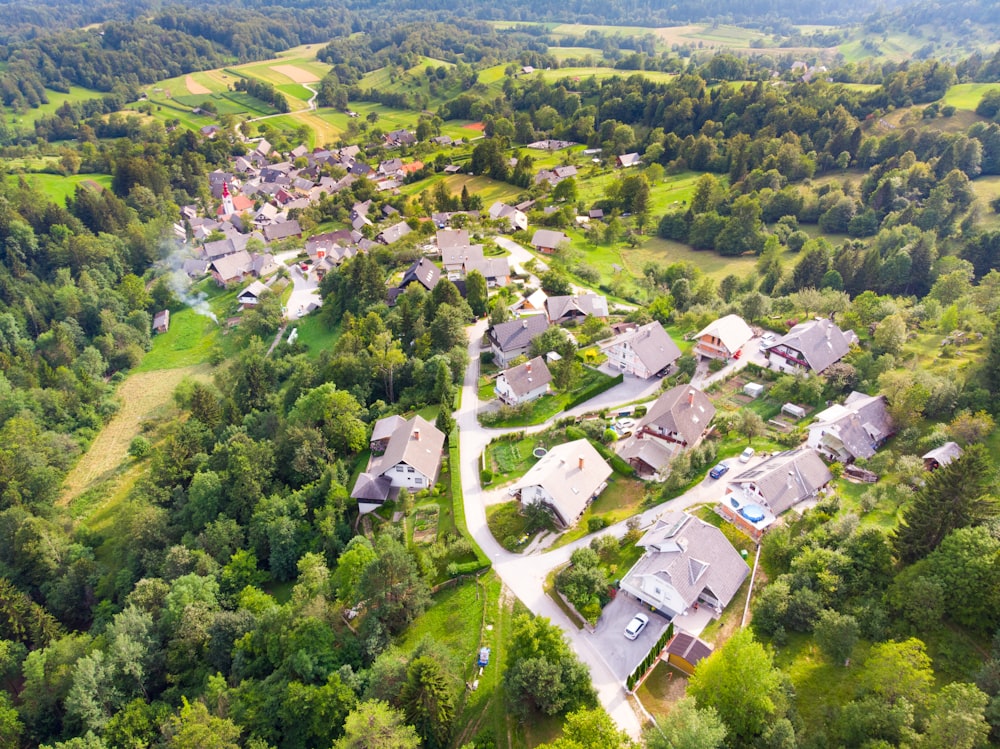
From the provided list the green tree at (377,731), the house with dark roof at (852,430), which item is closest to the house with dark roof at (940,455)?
the house with dark roof at (852,430)

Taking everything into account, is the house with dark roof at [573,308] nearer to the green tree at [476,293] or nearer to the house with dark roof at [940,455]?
the green tree at [476,293]

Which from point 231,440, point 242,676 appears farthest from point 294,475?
point 242,676

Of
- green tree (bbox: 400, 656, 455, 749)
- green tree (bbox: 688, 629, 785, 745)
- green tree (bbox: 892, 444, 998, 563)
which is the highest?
green tree (bbox: 892, 444, 998, 563)

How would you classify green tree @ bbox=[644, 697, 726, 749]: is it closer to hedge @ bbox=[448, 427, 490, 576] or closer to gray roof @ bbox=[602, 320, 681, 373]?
hedge @ bbox=[448, 427, 490, 576]

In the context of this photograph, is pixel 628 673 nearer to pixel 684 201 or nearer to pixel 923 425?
pixel 923 425

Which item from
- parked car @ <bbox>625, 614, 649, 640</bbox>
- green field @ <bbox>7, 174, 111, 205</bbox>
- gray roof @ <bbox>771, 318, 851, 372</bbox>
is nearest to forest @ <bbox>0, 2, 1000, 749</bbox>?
green field @ <bbox>7, 174, 111, 205</bbox>
